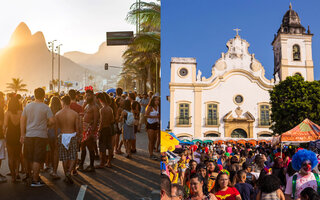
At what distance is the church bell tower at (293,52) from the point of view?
38250mm

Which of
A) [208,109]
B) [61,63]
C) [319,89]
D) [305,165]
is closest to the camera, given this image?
[61,63]

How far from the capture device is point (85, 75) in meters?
2.02

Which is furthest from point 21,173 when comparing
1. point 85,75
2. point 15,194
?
point 85,75

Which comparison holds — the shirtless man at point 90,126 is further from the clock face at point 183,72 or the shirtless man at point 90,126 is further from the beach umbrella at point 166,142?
the clock face at point 183,72

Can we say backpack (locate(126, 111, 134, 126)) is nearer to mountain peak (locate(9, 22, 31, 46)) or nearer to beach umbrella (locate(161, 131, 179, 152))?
beach umbrella (locate(161, 131, 179, 152))

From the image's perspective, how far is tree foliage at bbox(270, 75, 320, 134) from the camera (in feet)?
87.0

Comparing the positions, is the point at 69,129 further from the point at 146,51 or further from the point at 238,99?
the point at 238,99

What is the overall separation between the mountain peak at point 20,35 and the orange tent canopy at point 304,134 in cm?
831

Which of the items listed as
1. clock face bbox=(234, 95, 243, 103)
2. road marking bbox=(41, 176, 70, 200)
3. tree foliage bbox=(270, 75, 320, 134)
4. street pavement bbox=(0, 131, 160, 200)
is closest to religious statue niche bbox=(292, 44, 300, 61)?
clock face bbox=(234, 95, 243, 103)

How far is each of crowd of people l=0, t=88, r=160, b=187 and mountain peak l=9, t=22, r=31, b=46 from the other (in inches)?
13.2

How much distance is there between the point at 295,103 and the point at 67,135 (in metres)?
26.9

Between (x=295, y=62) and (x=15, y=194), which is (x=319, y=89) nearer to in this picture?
(x=295, y=62)

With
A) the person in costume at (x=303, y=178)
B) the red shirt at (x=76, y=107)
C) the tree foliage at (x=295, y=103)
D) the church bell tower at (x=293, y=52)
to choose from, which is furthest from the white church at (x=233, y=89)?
the red shirt at (x=76, y=107)

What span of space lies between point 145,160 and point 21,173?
2.41 ft
